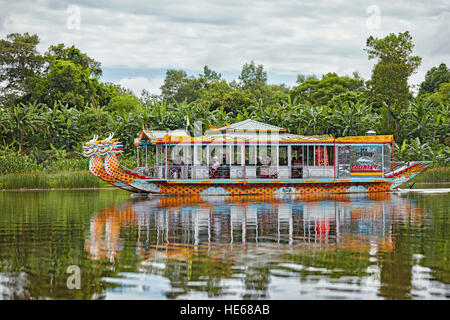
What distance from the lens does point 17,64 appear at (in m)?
46.1

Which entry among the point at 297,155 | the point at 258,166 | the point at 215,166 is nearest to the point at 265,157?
the point at 258,166

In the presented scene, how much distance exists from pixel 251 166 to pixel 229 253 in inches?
527

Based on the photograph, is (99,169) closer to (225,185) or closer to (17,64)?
(225,185)

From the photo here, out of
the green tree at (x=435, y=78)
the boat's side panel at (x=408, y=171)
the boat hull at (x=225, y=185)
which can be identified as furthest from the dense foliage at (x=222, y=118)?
the green tree at (x=435, y=78)

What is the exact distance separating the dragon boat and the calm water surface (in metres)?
5.83

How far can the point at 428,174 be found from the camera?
30.3m

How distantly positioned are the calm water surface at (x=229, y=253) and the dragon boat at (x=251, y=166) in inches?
230

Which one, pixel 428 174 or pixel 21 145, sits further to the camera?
pixel 21 145

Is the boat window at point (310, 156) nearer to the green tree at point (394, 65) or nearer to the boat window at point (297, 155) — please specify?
the boat window at point (297, 155)

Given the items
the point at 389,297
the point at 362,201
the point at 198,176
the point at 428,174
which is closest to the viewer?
the point at 389,297

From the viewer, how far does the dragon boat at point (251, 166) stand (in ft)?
73.8
